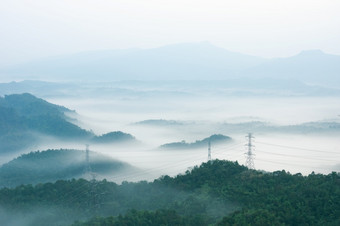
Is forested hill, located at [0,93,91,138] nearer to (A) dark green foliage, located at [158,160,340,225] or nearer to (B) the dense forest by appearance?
(B) the dense forest

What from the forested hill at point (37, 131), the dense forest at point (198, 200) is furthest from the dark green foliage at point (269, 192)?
the forested hill at point (37, 131)

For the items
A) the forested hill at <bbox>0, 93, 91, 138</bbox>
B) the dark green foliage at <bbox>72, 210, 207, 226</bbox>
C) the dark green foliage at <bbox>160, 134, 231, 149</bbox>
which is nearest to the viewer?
the dark green foliage at <bbox>72, 210, 207, 226</bbox>

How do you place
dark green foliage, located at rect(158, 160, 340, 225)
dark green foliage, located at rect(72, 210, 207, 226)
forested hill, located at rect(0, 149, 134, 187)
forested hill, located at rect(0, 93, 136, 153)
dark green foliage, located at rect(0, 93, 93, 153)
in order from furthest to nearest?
forested hill, located at rect(0, 93, 136, 153)
dark green foliage, located at rect(0, 93, 93, 153)
forested hill, located at rect(0, 149, 134, 187)
dark green foliage, located at rect(72, 210, 207, 226)
dark green foliage, located at rect(158, 160, 340, 225)

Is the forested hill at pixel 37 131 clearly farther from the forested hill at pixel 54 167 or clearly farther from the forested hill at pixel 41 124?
the forested hill at pixel 54 167

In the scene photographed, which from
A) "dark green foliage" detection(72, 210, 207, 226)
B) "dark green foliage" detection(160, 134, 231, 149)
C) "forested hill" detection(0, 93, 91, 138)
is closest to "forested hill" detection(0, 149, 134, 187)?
"dark green foliage" detection(160, 134, 231, 149)

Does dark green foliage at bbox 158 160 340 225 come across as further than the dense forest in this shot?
No

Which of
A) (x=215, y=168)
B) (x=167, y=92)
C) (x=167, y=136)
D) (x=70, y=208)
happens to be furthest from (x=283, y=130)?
(x=167, y=92)

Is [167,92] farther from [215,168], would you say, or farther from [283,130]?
[215,168]

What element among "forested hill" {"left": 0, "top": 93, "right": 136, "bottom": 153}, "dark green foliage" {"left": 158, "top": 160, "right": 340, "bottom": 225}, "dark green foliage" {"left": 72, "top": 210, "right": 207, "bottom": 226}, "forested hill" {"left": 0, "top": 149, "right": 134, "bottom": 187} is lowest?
"forested hill" {"left": 0, "top": 149, "right": 134, "bottom": 187}

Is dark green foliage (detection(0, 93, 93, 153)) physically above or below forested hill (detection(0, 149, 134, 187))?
above
